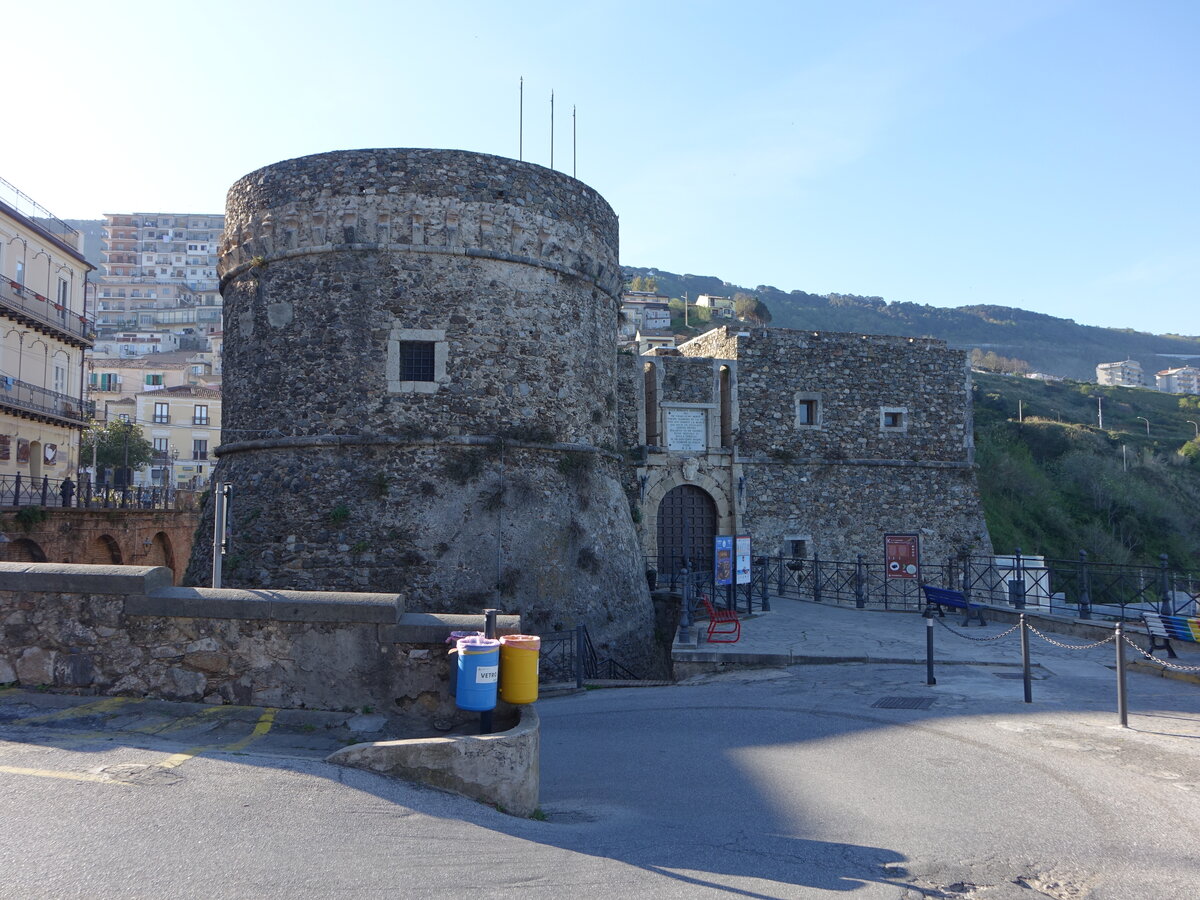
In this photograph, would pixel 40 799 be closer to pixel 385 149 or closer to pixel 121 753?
pixel 121 753

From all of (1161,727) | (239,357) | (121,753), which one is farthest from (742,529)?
(121,753)

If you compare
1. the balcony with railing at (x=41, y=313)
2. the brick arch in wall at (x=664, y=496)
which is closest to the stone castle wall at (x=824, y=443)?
the brick arch in wall at (x=664, y=496)

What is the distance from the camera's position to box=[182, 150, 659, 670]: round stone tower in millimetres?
12664

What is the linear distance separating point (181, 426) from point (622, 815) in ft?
162

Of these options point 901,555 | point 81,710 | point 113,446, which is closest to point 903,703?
point 81,710

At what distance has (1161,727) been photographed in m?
7.67

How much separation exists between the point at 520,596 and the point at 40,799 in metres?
8.52

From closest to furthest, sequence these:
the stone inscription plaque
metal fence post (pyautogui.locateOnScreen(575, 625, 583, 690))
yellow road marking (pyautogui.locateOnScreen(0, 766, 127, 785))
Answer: yellow road marking (pyautogui.locateOnScreen(0, 766, 127, 785)), metal fence post (pyautogui.locateOnScreen(575, 625, 583, 690)), the stone inscription plaque

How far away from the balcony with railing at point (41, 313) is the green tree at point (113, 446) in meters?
8.18

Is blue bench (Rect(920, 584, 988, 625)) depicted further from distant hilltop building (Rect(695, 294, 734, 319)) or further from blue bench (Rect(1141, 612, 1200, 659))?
distant hilltop building (Rect(695, 294, 734, 319))

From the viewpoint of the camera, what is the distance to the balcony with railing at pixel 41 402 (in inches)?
999

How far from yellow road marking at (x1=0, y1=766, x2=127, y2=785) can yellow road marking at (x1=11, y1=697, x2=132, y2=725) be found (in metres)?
0.94

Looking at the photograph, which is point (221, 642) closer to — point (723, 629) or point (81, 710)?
point (81, 710)

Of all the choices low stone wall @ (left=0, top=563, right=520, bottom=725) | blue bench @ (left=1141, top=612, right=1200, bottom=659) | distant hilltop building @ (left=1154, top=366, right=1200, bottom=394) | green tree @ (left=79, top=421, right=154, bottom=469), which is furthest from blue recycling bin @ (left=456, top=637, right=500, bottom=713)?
distant hilltop building @ (left=1154, top=366, right=1200, bottom=394)
